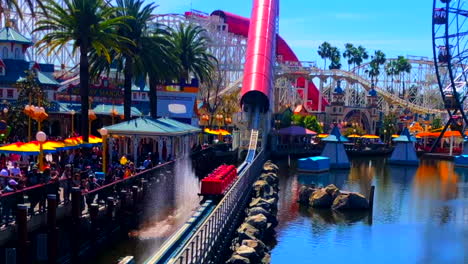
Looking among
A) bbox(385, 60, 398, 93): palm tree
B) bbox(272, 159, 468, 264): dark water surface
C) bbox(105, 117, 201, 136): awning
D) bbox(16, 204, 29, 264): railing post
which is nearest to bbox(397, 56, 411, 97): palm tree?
bbox(385, 60, 398, 93): palm tree

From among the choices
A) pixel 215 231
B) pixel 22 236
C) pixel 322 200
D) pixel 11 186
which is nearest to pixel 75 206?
pixel 11 186

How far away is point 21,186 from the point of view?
2092 centimetres

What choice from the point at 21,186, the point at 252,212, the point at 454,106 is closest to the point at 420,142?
the point at 454,106

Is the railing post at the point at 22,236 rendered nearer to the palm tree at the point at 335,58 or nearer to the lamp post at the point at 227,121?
the lamp post at the point at 227,121

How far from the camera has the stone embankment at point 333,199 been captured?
37469mm

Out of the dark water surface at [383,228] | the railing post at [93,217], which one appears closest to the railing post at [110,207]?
the railing post at [93,217]

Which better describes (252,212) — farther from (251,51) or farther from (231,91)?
(231,91)

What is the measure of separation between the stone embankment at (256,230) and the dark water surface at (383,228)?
129 centimetres

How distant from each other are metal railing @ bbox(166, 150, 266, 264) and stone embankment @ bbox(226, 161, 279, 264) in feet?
1.69

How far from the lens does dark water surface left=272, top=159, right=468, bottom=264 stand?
89.6ft

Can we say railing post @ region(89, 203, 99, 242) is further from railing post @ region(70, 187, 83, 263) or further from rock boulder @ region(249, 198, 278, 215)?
rock boulder @ region(249, 198, 278, 215)

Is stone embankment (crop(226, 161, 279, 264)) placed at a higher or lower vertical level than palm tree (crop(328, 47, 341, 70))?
lower

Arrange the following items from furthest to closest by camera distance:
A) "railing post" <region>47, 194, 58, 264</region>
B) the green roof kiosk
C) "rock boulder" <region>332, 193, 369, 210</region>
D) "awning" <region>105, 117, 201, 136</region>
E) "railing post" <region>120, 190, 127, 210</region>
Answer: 1. "rock boulder" <region>332, 193, 369, 210</region>
2. the green roof kiosk
3. "awning" <region>105, 117, 201, 136</region>
4. "railing post" <region>120, 190, 127, 210</region>
5. "railing post" <region>47, 194, 58, 264</region>

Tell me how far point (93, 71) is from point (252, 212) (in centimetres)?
2092
